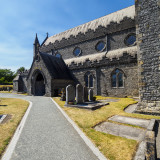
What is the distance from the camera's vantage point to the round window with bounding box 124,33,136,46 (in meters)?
19.2

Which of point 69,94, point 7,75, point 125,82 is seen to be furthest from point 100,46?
point 7,75

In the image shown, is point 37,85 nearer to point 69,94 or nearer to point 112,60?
point 69,94

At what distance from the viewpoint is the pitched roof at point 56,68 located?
1959 cm

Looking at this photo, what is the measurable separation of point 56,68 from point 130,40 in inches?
548

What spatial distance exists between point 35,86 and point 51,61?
5.75 meters

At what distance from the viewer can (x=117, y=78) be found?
16984 mm

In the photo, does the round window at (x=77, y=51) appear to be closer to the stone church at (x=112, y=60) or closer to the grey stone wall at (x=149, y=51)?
the stone church at (x=112, y=60)

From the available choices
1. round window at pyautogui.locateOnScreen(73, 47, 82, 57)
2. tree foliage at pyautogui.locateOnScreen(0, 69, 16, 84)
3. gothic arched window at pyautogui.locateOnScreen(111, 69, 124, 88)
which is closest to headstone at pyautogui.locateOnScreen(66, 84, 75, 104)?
gothic arched window at pyautogui.locateOnScreen(111, 69, 124, 88)

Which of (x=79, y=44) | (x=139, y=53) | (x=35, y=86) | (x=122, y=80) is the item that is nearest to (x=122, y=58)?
(x=122, y=80)

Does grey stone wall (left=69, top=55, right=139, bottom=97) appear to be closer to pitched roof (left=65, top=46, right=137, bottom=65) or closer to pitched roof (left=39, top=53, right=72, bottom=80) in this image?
pitched roof (left=65, top=46, right=137, bottom=65)

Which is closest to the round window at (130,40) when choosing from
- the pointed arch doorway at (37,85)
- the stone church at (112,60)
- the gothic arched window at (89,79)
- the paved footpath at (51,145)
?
the stone church at (112,60)

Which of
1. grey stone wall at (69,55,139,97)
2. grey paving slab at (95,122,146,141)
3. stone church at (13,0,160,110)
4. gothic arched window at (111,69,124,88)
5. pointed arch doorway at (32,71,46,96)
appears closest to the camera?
grey paving slab at (95,122,146,141)

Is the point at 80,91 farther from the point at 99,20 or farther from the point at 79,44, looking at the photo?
the point at 99,20

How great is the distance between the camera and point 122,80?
1667cm
